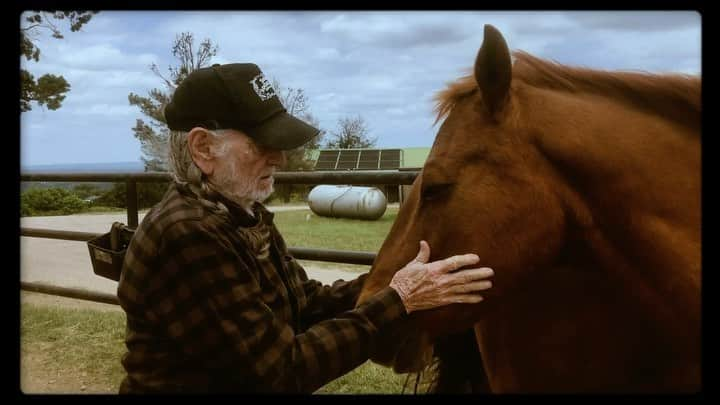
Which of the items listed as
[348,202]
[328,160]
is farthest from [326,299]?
[348,202]

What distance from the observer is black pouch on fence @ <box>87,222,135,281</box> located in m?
2.35

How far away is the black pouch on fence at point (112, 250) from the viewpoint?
7.72 ft

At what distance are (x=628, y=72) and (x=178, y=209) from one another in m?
1.52

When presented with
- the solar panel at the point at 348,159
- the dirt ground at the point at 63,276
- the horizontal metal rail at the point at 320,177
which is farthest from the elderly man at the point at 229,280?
the solar panel at the point at 348,159

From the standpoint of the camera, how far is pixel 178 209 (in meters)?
1.69

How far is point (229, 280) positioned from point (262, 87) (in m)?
0.67

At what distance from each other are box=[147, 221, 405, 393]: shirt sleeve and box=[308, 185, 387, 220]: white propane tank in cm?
1253

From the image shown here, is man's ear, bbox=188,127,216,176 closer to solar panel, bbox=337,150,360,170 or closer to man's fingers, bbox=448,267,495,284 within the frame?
man's fingers, bbox=448,267,495,284

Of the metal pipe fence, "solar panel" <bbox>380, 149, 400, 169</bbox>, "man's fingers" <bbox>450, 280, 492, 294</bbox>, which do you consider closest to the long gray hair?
"man's fingers" <bbox>450, 280, 492, 294</bbox>

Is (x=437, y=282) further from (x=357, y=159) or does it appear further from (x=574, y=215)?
(x=357, y=159)
